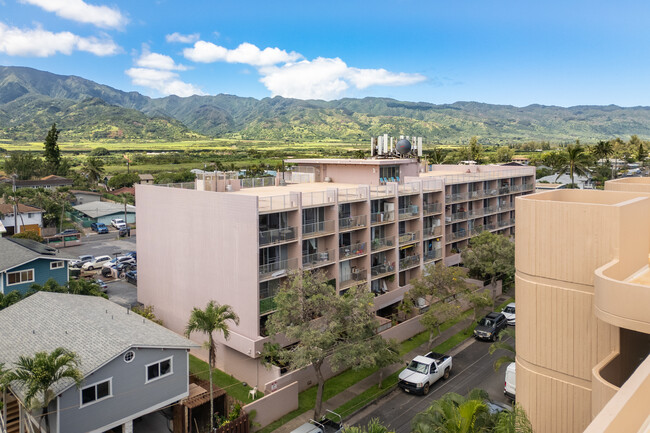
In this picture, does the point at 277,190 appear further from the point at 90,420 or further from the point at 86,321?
the point at 90,420

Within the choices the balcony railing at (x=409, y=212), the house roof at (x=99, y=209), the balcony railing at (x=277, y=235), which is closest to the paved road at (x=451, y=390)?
the balcony railing at (x=277, y=235)

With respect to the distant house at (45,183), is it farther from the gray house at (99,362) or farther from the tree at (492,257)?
the tree at (492,257)

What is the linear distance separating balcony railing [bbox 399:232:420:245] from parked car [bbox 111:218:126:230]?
59.8 metres

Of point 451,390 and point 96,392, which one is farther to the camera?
point 451,390

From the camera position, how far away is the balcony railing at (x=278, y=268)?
2997 centimetres

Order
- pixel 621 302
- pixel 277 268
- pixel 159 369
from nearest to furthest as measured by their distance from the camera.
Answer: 1. pixel 621 302
2. pixel 159 369
3. pixel 277 268

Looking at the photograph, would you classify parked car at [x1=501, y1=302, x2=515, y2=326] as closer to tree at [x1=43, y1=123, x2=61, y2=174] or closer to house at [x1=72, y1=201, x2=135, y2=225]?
house at [x1=72, y1=201, x2=135, y2=225]

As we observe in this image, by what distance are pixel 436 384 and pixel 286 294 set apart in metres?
11.7

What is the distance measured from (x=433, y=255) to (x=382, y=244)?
7.79 meters

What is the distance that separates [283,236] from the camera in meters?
31.0

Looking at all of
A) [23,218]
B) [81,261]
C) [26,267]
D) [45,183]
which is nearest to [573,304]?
[26,267]

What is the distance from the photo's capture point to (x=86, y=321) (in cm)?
2462

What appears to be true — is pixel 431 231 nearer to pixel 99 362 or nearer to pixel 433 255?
pixel 433 255

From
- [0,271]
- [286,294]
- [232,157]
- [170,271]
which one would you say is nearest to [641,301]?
[286,294]
